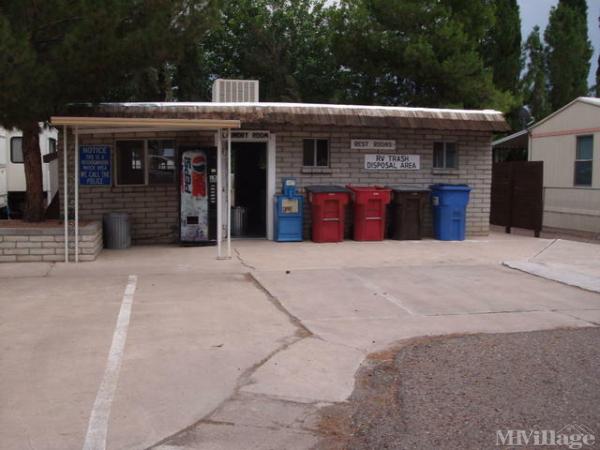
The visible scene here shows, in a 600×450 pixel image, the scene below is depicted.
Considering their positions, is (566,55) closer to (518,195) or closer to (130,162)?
(518,195)

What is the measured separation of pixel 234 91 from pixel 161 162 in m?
2.61

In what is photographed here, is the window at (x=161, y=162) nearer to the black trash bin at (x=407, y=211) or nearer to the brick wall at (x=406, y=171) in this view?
the brick wall at (x=406, y=171)

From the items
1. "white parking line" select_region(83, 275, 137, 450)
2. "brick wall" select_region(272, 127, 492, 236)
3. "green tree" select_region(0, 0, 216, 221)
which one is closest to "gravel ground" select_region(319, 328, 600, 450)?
"white parking line" select_region(83, 275, 137, 450)

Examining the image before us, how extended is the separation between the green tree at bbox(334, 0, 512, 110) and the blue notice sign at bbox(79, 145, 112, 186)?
39.9 ft

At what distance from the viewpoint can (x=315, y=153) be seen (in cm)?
1520

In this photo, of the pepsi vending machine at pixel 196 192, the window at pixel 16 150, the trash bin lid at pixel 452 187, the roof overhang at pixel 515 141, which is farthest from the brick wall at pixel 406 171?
the window at pixel 16 150

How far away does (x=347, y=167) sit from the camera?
50.1ft

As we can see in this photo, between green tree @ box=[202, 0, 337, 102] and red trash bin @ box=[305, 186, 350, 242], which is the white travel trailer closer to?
red trash bin @ box=[305, 186, 350, 242]

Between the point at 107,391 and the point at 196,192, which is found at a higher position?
the point at 196,192

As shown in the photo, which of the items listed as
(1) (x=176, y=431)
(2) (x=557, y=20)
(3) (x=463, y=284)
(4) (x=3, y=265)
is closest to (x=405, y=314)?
(3) (x=463, y=284)

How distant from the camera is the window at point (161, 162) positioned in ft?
47.5

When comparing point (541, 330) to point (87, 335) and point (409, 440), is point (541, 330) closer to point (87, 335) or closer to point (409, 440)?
point (409, 440)

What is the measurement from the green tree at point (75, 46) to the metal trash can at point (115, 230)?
7.08 feet

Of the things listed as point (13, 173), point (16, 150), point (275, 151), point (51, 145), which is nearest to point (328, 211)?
point (275, 151)
